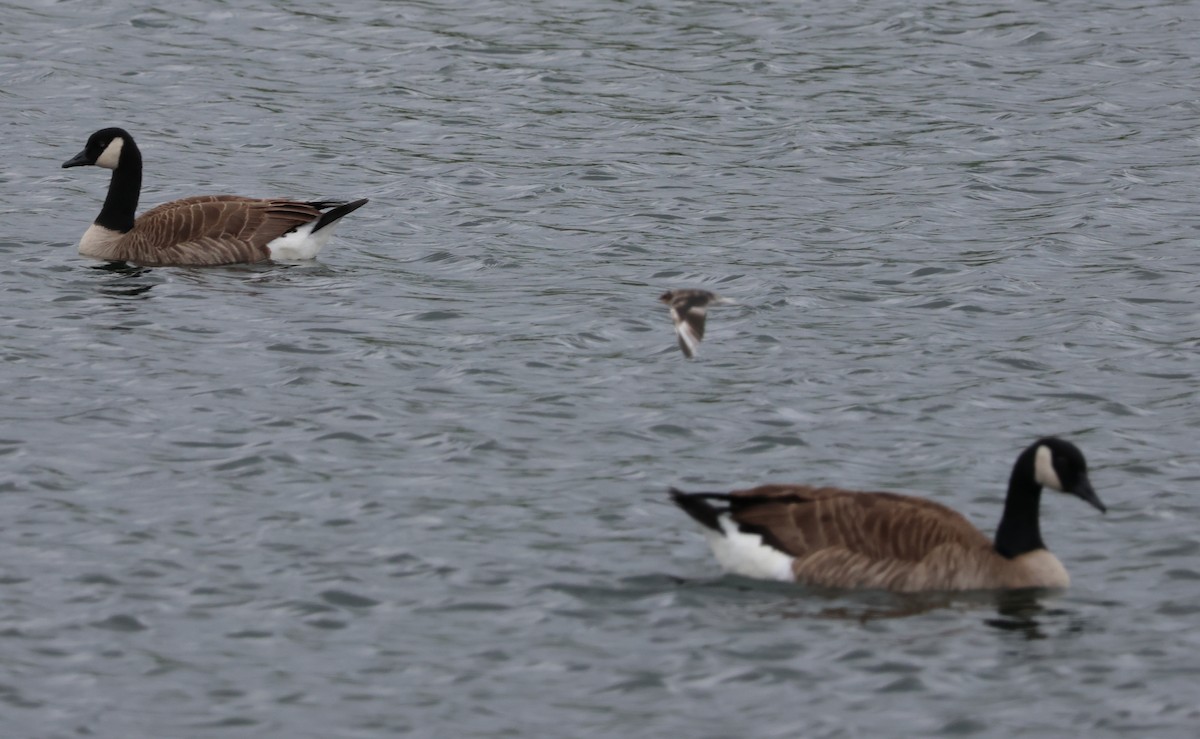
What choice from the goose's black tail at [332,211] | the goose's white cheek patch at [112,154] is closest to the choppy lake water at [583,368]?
the goose's black tail at [332,211]

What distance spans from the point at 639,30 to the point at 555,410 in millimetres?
16066

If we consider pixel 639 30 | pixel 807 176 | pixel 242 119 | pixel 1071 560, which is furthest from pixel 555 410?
pixel 639 30

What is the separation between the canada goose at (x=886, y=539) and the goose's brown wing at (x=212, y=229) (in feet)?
30.1

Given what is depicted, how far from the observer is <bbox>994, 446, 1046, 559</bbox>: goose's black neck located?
1191 centimetres

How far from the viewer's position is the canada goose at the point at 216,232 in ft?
64.9

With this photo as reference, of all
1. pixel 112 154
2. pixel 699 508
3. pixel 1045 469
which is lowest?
pixel 699 508

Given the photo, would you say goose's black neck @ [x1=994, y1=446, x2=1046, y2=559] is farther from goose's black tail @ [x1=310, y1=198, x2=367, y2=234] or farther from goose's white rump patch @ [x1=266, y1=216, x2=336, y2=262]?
goose's white rump patch @ [x1=266, y1=216, x2=336, y2=262]

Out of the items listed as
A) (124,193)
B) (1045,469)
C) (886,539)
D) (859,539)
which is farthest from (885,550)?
(124,193)

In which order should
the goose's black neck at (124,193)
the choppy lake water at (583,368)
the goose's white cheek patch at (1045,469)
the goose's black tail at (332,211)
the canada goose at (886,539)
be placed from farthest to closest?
the goose's black neck at (124,193)
the goose's black tail at (332,211)
the goose's white cheek patch at (1045,469)
the canada goose at (886,539)
the choppy lake water at (583,368)

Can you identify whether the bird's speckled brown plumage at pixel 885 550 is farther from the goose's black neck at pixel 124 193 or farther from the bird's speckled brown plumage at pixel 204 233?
the goose's black neck at pixel 124 193

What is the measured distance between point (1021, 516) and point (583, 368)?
5179 millimetres

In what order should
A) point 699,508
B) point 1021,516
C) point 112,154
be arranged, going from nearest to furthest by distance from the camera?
point 699,508, point 1021,516, point 112,154

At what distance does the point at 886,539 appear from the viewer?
1178cm

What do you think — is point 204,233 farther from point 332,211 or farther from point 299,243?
point 332,211
